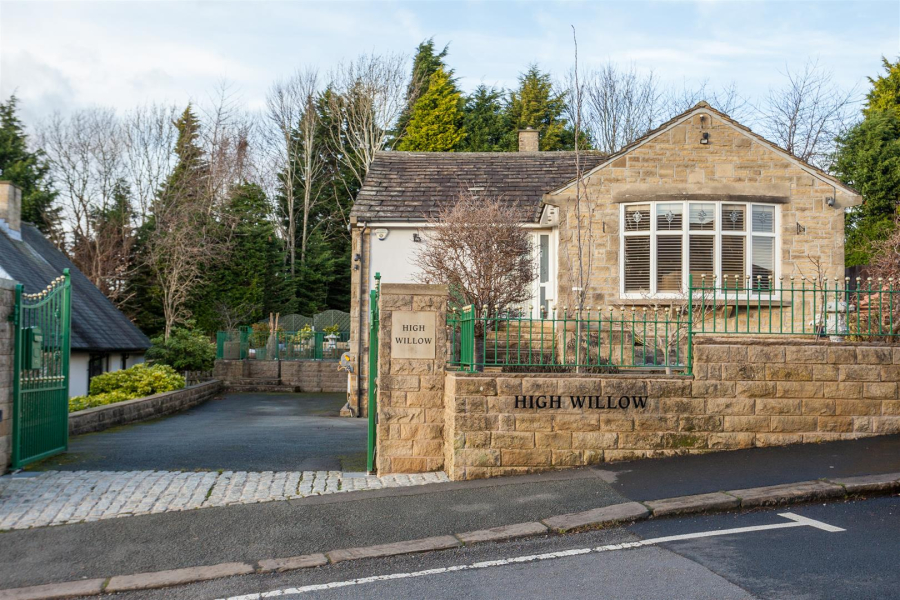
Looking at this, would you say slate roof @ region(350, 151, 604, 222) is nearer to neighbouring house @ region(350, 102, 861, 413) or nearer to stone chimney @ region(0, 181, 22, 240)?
neighbouring house @ region(350, 102, 861, 413)

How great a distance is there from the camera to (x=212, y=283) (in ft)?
121

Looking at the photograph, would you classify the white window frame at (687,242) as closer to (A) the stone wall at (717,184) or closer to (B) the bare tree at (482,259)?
(A) the stone wall at (717,184)

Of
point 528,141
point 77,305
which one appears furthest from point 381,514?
point 77,305

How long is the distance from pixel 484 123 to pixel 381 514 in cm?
3687

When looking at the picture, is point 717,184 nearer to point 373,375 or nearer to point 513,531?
point 373,375

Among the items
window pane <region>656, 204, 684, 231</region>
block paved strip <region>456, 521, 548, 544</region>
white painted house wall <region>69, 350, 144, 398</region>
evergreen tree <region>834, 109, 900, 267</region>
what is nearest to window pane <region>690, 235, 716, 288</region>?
window pane <region>656, 204, 684, 231</region>

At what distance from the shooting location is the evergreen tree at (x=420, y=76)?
4312cm

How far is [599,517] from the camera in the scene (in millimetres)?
7297

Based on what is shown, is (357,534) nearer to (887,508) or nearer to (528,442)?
(528,442)

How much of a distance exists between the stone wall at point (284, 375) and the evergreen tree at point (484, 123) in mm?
17197

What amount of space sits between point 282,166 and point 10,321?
35982mm

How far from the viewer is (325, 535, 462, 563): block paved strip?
6.55 m

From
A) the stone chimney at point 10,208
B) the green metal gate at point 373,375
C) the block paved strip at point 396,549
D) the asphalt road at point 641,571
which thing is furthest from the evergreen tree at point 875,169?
the stone chimney at point 10,208

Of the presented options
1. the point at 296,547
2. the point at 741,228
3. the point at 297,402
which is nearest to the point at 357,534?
the point at 296,547
